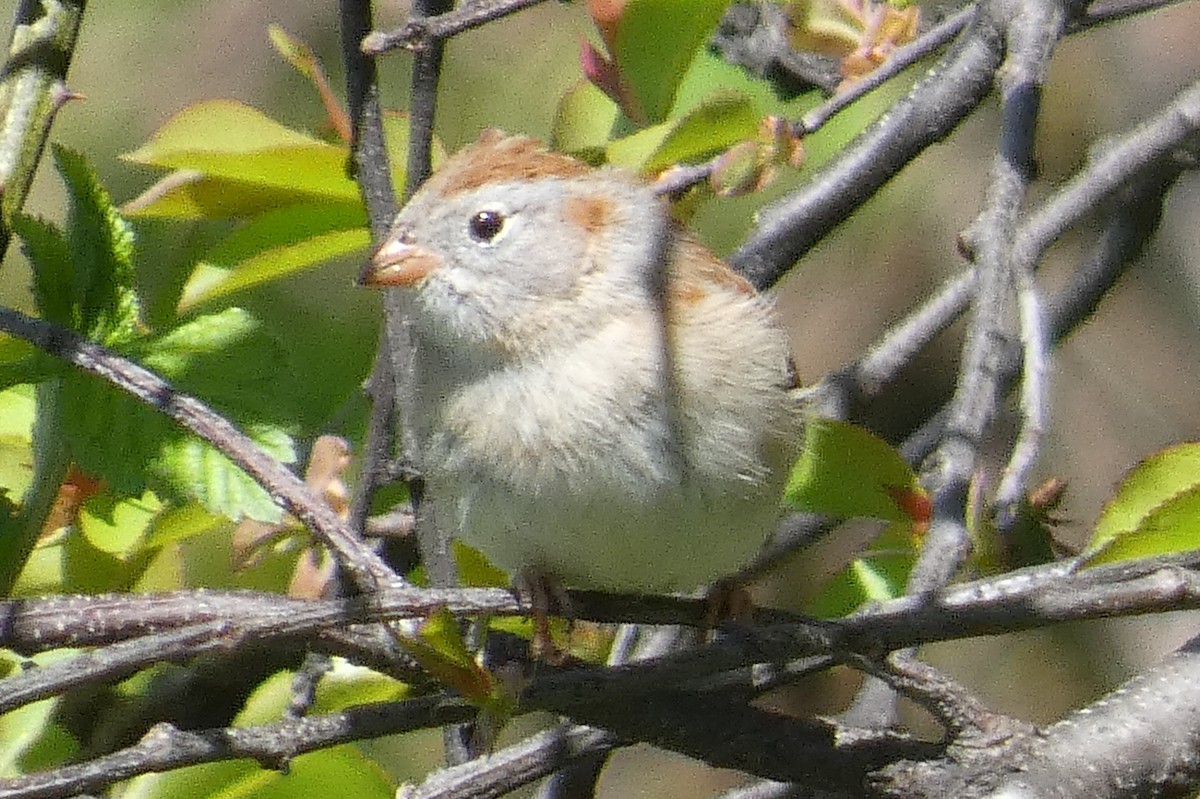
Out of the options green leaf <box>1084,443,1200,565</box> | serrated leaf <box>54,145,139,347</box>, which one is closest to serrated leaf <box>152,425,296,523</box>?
serrated leaf <box>54,145,139,347</box>

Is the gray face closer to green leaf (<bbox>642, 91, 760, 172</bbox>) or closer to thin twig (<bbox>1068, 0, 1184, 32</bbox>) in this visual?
green leaf (<bbox>642, 91, 760, 172</bbox>)

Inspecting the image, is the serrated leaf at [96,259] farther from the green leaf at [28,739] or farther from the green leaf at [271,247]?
the green leaf at [28,739]

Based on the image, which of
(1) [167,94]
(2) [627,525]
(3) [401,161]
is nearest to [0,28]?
(1) [167,94]

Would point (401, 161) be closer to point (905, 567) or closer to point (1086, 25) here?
point (905, 567)

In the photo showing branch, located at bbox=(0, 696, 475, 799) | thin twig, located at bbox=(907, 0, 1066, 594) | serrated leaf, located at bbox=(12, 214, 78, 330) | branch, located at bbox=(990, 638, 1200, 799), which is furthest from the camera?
serrated leaf, located at bbox=(12, 214, 78, 330)

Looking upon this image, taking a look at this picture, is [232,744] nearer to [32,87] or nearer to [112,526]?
[112,526]
